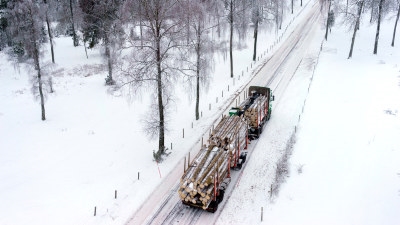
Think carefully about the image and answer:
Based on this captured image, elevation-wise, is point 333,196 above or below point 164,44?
below

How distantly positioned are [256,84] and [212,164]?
22412mm

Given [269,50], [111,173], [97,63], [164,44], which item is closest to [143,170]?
[111,173]

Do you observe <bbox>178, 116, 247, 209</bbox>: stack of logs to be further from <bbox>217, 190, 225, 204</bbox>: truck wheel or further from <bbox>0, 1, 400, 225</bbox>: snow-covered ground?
<bbox>0, 1, 400, 225</bbox>: snow-covered ground

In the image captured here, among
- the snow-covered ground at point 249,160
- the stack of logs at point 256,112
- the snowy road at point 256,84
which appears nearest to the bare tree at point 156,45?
the snow-covered ground at point 249,160

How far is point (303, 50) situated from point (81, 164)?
3756 cm

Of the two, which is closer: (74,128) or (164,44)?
(164,44)

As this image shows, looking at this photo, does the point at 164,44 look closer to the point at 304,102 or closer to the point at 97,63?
the point at 304,102

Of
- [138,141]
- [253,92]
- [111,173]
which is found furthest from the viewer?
[253,92]

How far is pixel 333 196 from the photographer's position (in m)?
20.8

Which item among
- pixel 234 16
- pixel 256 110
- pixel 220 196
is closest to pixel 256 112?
pixel 256 110

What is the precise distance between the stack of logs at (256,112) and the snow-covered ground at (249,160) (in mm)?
1707

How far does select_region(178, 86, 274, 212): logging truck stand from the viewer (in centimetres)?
1933

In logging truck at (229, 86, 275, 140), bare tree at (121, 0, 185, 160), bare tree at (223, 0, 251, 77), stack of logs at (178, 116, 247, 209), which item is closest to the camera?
stack of logs at (178, 116, 247, 209)

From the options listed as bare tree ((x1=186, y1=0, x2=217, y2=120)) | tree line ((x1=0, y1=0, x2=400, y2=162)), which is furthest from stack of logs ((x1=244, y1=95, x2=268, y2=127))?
bare tree ((x1=186, y1=0, x2=217, y2=120))
